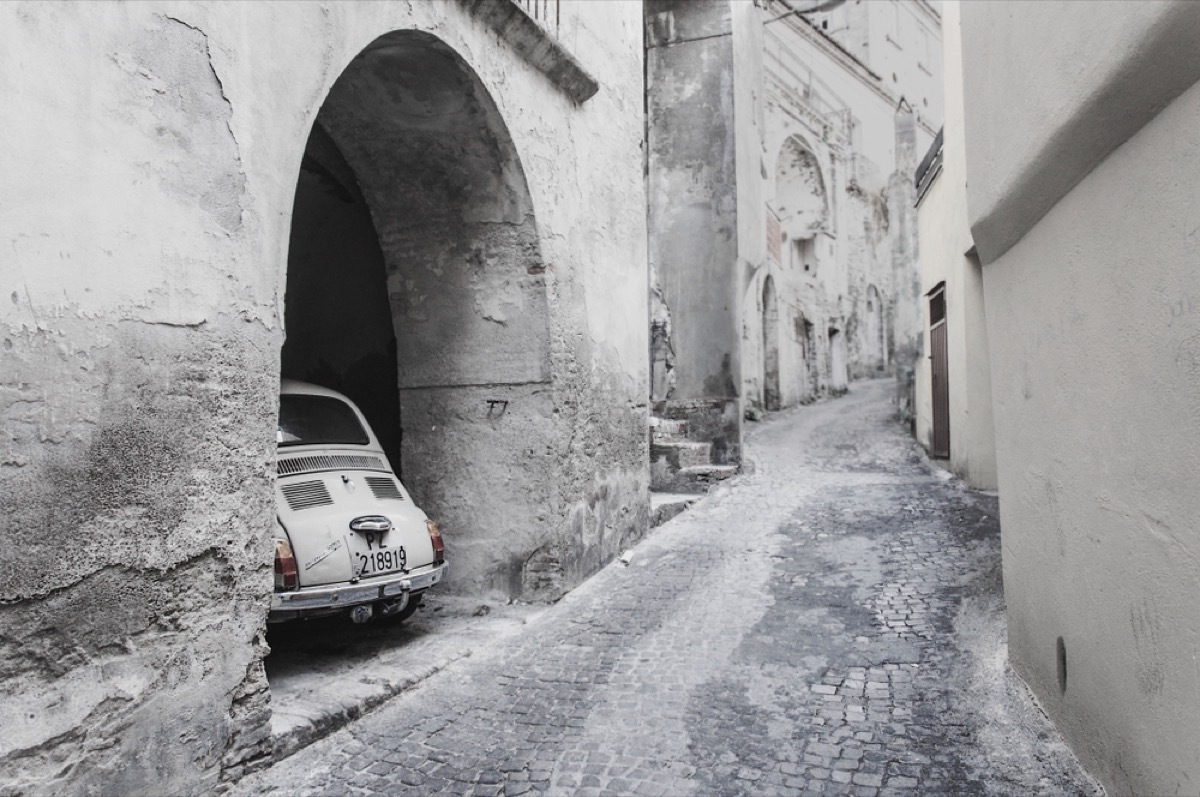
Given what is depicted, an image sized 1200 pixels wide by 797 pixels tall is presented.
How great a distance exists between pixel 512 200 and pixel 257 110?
2463 mm

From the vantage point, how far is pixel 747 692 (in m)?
4.30

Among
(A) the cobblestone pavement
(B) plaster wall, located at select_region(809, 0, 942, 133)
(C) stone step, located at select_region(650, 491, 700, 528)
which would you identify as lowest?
(A) the cobblestone pavement

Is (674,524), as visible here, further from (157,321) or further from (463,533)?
(157,321)

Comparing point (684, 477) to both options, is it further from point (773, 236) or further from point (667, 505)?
point (773, 236)

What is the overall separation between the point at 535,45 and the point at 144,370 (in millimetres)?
3812

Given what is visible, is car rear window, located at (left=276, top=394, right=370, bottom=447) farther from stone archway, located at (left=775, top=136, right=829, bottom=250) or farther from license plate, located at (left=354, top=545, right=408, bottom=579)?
stone archway, located at (left=775, top=136, right=829, bottom=250)

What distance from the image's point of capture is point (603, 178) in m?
7.19

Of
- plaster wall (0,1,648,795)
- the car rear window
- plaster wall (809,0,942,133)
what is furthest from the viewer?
plaster wall (809,0,942,133)

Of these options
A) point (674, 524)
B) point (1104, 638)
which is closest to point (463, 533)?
point (674, 524)

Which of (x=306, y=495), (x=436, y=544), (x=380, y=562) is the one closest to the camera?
(x=380, y=562)

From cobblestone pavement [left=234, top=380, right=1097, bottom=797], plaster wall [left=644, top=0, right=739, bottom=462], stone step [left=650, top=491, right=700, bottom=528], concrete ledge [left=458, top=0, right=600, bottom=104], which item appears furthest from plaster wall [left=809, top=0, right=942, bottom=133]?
cobblestone pavement [left=234, top=380, right=1097, bottom=797]

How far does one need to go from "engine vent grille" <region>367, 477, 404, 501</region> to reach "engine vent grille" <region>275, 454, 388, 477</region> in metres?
0.13

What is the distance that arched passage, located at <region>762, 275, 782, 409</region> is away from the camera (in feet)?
63.5

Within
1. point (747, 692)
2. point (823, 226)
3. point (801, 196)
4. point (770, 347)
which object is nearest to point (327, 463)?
point (747, 692)
